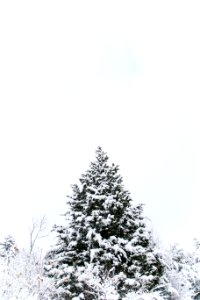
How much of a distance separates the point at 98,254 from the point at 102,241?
0.81 meters

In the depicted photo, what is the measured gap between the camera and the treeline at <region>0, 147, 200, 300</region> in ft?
77.5

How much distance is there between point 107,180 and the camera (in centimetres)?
2803

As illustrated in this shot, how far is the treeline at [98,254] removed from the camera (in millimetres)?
23625

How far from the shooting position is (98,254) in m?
25.5

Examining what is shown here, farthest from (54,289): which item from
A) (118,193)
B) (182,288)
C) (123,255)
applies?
(182,288)

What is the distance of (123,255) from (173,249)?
23.1m

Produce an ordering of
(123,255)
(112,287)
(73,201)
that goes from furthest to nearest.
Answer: (73,201) < (123,255) < (112,287)

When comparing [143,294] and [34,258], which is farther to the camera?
[34,258]

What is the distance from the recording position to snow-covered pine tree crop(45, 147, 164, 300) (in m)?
24.8

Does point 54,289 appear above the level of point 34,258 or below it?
below

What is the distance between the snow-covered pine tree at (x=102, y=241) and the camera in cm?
2480

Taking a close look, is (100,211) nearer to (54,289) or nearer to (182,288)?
(54,289)

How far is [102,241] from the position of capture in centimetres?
2550

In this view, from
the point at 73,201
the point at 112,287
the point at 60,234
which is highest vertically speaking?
the point at 73,201
